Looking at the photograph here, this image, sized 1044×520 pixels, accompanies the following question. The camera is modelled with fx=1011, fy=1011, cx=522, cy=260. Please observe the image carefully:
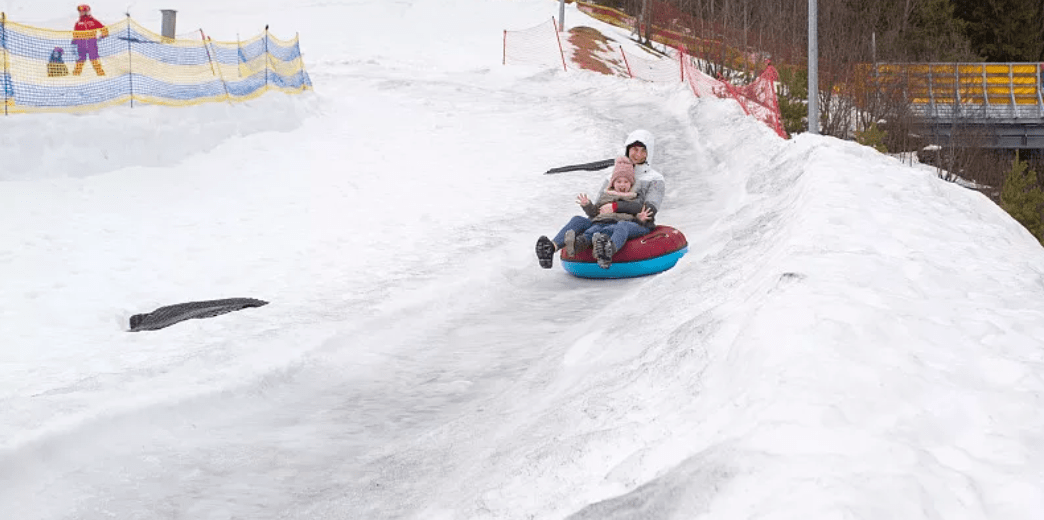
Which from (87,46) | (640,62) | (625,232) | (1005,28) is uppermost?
(1005,28)

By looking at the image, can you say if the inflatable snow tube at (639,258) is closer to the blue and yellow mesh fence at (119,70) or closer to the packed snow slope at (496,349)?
the packed snow slope at (496,349)

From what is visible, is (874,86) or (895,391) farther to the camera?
(874,86)

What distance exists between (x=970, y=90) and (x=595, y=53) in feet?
47.5

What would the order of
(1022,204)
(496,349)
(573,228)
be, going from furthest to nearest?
(1022,204), (573,228), (496,349)

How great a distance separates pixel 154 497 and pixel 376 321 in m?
3.18

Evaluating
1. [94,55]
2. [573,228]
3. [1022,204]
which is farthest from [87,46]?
[1022,204]

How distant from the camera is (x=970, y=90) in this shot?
38156 mm

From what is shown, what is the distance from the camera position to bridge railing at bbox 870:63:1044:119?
36.2 metres

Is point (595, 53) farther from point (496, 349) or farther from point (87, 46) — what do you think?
point (496, 349)

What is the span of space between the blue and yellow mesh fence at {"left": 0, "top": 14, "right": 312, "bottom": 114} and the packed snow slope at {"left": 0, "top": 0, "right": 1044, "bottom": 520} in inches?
20.9

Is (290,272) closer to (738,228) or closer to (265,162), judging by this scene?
(738,228)

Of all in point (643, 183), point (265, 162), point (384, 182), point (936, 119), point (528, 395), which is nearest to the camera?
point (528, 395)

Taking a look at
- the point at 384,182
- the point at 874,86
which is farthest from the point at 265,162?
the point at 874,86

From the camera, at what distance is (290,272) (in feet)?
30.8
